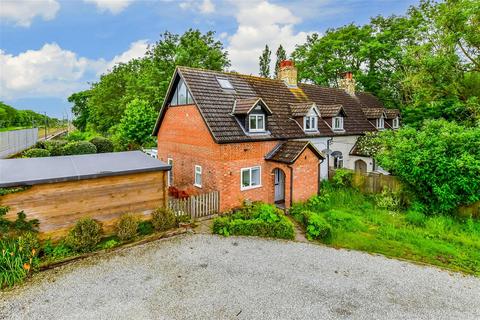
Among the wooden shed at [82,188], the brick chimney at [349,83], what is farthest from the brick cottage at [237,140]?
the brick chimney at [349,83]

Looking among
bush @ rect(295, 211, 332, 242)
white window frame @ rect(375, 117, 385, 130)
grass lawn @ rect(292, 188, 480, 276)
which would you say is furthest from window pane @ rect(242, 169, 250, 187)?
white window frame @ rect(375, 117, 385, 130)

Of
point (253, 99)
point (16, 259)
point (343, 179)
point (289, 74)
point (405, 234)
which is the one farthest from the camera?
point (289, 74)

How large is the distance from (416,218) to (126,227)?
1333 cm

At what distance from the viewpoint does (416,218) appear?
13688mm

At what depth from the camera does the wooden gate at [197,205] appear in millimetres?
13273

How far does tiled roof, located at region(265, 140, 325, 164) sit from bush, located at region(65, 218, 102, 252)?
9386mm

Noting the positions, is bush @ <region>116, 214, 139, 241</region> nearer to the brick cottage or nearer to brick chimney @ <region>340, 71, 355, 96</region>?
the brick cottage

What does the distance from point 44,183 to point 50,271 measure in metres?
3.00

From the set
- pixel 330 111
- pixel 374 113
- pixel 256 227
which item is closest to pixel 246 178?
pixel 256 227

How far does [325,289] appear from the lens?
843 cm

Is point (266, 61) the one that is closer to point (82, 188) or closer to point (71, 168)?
point (71, 168)

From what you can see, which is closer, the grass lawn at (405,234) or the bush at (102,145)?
the grass lawn at (405,234)

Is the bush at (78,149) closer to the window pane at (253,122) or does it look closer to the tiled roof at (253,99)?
the tiled roof at (253,99)

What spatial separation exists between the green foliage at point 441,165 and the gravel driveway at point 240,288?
5717mm
